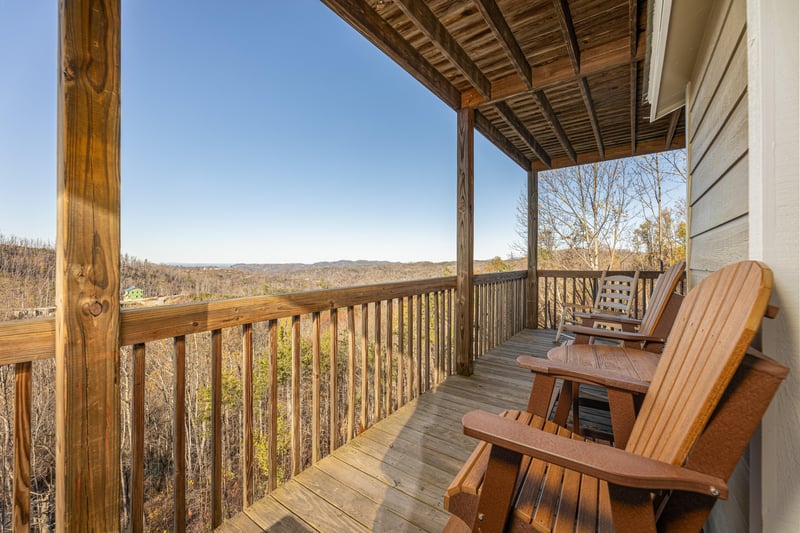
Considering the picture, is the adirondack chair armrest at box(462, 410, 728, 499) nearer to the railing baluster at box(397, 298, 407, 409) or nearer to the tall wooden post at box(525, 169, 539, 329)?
the railing baluster at box(397, 298, 407, 409)

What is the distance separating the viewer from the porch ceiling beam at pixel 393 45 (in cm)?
201

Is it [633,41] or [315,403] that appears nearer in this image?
[315,403]

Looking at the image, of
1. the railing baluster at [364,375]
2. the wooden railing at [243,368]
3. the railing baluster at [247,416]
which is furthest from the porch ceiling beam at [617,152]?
the railing baluster at [247,416]

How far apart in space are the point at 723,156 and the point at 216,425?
241 cm

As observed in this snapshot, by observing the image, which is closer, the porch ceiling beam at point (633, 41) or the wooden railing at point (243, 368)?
the wooden railing at point (243, 368)

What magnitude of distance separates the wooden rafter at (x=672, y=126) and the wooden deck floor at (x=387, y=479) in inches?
141

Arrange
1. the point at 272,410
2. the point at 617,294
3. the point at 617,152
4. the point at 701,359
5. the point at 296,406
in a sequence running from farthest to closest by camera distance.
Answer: the point at 617,152, the point at 617,294, the point at 296,406, the point at 272,410, the point at 701,359

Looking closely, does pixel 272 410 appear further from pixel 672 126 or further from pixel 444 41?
pixel 672 126

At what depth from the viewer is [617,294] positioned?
4.39 metres

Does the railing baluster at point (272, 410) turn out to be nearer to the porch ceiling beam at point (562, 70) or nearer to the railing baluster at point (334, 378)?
the railing baluster at point (334, 378)

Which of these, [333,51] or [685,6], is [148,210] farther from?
[685,6]

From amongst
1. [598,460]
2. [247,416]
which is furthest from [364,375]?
[598,460]

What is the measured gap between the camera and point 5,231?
1.19m

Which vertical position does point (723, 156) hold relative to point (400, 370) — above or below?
above
